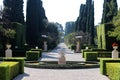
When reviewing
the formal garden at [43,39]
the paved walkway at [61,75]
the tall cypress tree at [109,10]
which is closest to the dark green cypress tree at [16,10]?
the formal garden at [43,39]

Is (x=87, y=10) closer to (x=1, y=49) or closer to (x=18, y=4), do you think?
(x=18, y=4)

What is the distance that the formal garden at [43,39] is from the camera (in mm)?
23884

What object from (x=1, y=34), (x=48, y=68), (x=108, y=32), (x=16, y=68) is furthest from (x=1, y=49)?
(x=16, y=68)

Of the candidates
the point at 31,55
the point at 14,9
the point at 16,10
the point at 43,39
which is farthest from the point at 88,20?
the point at 31,55

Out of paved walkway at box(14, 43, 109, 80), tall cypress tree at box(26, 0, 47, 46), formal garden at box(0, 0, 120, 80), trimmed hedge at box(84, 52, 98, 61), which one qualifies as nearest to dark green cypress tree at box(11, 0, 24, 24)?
formal garden at box(0, 0, 120, 80)

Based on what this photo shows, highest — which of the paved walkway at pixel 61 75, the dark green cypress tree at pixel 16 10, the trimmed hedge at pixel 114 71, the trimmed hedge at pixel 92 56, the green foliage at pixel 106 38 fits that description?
the dark green cypress tree at pixel 16 10

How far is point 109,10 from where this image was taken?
173 ft

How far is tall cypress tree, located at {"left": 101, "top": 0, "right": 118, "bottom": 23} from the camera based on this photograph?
5009cm

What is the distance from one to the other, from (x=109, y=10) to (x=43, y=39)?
43.5ft

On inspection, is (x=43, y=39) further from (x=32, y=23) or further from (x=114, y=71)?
(x=114, y=71)

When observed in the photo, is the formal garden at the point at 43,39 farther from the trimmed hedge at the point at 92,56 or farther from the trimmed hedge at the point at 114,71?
the trimmed hedge at the point at 114,71

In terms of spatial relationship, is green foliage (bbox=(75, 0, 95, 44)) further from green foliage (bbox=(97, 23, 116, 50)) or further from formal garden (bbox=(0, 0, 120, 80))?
green foliage (bbox=(97, 23, 116, 50))

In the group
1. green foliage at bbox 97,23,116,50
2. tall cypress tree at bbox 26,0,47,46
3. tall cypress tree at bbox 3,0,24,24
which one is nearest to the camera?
green foliage at bbox 97,23,116,50

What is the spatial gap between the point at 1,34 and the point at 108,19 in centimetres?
2167
